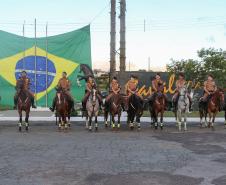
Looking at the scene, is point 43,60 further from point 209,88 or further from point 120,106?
point 209,88

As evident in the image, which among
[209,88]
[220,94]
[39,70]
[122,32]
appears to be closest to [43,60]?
[39,70]

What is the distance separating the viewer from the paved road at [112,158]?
10305 mm

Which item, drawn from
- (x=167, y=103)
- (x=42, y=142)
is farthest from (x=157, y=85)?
(x=42, y=142)

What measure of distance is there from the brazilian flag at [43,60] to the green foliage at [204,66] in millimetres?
10829

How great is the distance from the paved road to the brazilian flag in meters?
10.8

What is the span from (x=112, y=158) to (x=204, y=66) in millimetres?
30315

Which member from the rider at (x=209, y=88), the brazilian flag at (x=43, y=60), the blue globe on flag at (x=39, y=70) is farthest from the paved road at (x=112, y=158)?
the blue globe on flag at (x=39, y=70)

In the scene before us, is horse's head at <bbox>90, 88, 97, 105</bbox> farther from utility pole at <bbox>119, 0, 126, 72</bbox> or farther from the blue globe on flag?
the blue globe on flag

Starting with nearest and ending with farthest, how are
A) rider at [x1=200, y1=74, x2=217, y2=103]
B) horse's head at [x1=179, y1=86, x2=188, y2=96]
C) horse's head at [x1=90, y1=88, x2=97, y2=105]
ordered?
horse's head at [x1=90, y1=88, x2=97, y2=105]
horse's head at [x1=179, y1=86, x2=188, y2=96]
rider at [x1=200, y1=74, x2=217, y2=103]

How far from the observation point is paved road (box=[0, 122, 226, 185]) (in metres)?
10.3

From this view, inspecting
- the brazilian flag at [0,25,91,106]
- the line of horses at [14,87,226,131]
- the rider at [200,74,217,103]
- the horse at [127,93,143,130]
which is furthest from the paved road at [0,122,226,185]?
the brazilian flag at [0,25,91,106]

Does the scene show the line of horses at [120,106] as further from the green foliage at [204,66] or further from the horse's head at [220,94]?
the green foliage at [204,66]

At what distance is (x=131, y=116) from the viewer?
76.9ft

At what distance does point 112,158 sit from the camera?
43.5 ft
